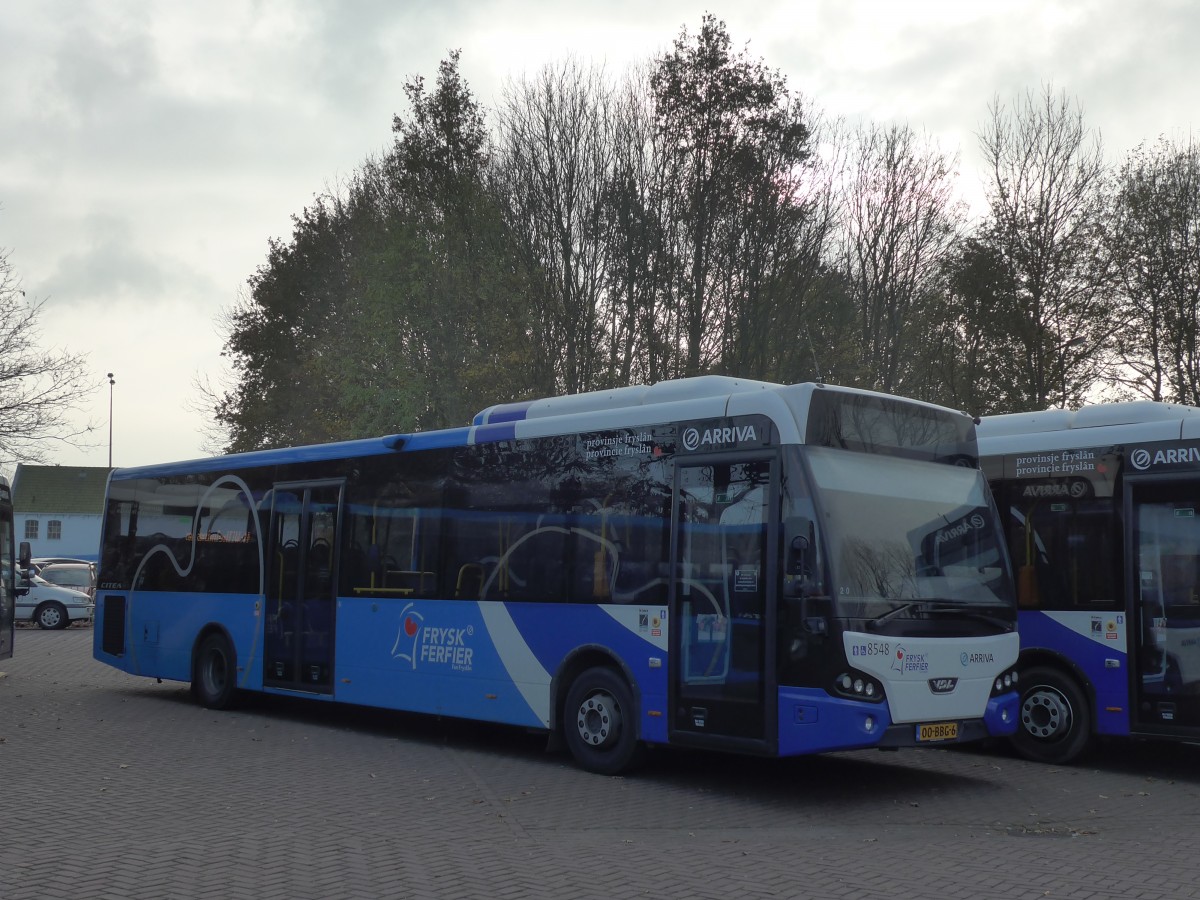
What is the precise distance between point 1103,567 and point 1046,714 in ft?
5.03

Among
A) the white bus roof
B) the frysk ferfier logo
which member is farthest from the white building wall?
the white bus roof

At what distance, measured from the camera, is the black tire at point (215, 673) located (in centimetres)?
1605

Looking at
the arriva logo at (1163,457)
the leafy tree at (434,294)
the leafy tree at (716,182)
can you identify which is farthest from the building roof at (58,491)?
the arriva logo at (1163,457)

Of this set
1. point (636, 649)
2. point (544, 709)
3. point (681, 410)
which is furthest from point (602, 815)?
point (681, 410)

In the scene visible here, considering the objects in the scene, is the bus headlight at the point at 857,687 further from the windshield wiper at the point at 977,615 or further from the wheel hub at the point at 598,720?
the wheel hub at the point at 598,720

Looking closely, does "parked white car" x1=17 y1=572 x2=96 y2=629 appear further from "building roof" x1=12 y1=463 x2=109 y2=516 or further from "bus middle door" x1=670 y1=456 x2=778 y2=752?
"building roof" x1=12 y1=463 x2=109 y2=516

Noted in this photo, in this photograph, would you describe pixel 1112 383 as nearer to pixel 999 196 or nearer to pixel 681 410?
pixel 999 196

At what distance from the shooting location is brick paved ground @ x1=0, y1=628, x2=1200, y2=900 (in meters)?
7.21

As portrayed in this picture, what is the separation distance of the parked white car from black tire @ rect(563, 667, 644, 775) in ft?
90.6

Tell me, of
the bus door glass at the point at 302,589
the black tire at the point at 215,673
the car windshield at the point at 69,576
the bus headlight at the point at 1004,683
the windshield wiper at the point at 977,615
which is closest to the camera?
the windshield wiper at the point at 977,615

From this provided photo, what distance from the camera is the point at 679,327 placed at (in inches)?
1188

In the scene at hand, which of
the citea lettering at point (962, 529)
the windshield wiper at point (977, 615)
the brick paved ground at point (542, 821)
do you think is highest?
the citea lettering at point (962, 529)

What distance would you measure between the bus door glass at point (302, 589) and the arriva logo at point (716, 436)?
533 cm

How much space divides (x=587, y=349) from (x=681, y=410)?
64.6 feet
